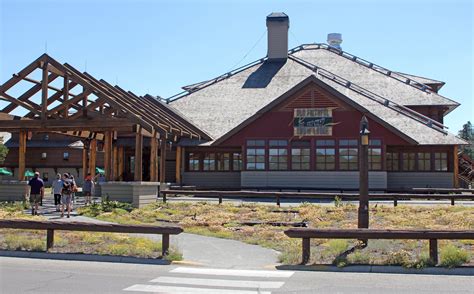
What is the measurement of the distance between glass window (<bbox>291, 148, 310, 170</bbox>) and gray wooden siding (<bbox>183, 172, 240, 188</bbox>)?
14.5 feet

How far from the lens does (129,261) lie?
12.2 meters

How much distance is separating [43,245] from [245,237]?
5.44m

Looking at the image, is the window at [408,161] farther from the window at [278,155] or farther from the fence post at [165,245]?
the fence post at [165,245]

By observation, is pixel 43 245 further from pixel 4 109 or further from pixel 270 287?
pixel 4 109

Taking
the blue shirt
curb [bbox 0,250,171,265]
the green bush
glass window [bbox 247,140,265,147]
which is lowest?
curb [bbox 0,250,171,265]

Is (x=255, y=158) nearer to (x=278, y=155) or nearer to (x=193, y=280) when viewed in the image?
(x=278, y=155)

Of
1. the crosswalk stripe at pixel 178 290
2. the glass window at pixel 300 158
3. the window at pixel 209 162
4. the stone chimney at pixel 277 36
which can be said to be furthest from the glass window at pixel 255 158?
the crosswalk stripe at pixel 178 290

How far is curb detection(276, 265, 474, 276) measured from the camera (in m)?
11.0

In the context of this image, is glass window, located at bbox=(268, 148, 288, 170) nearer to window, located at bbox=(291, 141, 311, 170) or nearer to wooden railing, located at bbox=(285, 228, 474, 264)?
window, located at bbox=(291, 141, 311, 170)

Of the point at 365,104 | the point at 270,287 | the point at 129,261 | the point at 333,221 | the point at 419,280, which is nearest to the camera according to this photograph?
the point at 270,287

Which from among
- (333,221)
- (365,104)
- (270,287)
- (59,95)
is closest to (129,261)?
(270,287)

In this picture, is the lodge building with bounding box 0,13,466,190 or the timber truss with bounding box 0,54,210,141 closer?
the timber truss with bounding box 0,54,210,141

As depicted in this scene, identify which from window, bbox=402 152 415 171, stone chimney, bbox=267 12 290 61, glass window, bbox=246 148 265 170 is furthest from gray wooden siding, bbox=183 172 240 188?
stone chimney, bbox=267 12 290 61

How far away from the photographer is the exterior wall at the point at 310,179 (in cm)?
3553
